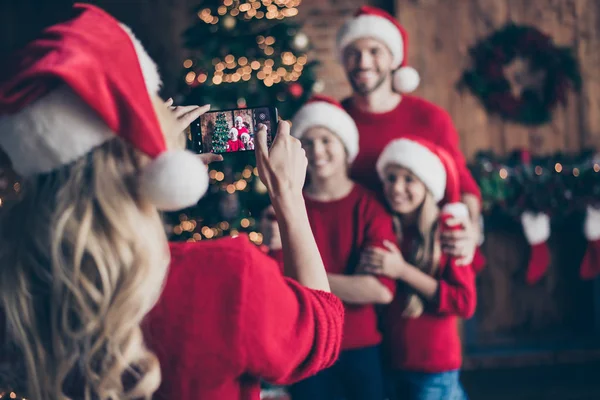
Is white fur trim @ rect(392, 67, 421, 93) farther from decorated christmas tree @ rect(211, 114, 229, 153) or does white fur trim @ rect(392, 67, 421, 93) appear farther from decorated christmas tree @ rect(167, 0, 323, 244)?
decorated christmas tree @ rect(211, 114, 229, 153)

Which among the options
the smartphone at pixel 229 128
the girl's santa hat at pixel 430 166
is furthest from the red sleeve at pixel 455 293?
the smartphone at pixel 229 128

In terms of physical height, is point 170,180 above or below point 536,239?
above

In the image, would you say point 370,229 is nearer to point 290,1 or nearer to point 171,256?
point 171,256

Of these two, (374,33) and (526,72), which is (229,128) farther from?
(526,72)

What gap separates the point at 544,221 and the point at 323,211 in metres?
2.18

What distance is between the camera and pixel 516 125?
402 centimetres

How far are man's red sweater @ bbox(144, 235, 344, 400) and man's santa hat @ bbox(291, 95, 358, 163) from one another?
49.3 inches

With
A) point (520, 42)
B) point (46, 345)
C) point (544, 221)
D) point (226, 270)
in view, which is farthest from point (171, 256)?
point (520, 42)

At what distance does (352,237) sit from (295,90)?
4.04 feet

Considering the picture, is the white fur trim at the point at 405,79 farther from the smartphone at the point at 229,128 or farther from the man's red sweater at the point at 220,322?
the man's red sweater at the point at 220,322

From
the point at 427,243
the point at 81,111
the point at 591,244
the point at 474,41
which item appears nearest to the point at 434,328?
the point at 427,243

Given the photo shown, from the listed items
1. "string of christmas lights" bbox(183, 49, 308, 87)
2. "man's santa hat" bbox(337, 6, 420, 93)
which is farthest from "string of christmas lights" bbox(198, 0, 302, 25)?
"man's santa hat" bbox(337, 6, 420, 93)

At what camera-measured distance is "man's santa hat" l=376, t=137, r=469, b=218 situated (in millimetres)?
2041

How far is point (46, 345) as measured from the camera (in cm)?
82
